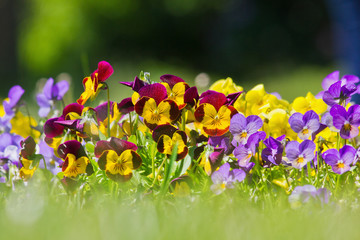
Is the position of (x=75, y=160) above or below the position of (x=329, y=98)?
below

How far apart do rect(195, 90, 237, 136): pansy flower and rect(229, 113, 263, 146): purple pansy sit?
0.12ft

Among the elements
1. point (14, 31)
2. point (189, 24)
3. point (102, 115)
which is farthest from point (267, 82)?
point (102, 115)

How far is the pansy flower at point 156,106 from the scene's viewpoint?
163 cm

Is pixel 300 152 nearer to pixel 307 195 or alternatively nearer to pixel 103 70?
pixel 307 195

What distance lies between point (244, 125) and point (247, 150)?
72mm

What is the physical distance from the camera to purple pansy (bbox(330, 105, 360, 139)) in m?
1.64

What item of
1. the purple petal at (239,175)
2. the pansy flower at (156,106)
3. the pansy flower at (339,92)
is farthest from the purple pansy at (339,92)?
the pansy flower at (156,106)

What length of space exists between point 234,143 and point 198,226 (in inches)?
19.6

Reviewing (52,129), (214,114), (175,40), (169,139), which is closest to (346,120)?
(214,114)

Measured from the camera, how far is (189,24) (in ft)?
39.5

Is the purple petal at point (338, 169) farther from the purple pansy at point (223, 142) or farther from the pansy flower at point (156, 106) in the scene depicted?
the pansy flower at point (156, 106)

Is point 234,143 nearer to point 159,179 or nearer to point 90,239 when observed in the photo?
point 159,179

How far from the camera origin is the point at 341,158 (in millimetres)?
1650

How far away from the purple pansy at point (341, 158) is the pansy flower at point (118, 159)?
531mm
